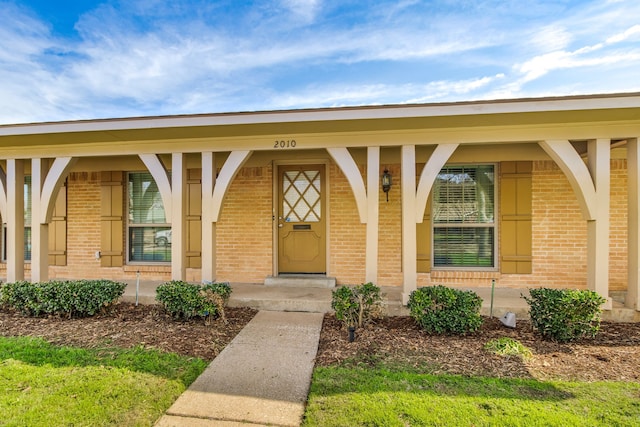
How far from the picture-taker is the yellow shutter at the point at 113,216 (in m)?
5.99

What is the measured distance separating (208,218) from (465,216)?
417cm

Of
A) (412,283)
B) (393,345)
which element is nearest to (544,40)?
(412,283)

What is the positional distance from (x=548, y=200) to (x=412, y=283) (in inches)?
111

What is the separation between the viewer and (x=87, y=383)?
8.46ft

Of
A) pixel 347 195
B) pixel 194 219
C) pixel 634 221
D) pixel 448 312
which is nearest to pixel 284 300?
pixel 347 195

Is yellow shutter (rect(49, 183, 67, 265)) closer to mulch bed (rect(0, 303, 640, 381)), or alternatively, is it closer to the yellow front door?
mulch bed (rect(0, 303, 640, 381))

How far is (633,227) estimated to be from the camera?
4062 millimetres

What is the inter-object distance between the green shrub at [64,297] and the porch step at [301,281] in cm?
224

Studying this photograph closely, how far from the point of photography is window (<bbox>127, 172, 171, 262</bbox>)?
240 inches

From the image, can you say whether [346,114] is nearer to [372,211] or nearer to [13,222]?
[372,211]

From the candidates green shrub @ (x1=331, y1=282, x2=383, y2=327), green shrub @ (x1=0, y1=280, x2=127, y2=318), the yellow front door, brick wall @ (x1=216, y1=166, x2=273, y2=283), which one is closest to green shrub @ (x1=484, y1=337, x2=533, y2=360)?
green shrub @ (x1=331, y1=282, x2=383, y2=327)

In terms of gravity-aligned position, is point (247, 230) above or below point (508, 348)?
above

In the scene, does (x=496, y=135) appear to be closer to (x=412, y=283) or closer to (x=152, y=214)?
(x=412, y=283)

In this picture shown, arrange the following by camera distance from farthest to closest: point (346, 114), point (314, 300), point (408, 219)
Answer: point (314, 300) → point (408, 219) → point (346, 114)
